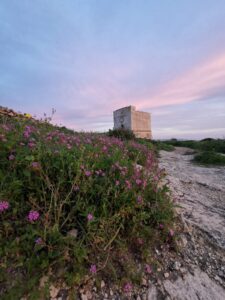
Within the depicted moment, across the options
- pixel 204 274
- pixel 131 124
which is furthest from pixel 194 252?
pixel 131 124

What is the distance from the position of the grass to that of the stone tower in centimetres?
1304

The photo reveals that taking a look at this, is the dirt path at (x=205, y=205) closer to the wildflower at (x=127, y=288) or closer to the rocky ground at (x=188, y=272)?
the rocky ground at (x=188, y=272)

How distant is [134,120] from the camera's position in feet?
51.2

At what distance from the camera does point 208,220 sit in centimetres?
263

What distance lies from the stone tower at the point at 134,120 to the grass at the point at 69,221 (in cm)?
1304

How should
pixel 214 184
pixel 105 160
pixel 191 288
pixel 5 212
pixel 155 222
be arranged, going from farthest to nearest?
pixel 214 184, pixel 105 160, pixel 155 222, pixel 5 212, pixel 191 288

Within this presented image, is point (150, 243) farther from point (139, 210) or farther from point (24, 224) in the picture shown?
point (24, 224)

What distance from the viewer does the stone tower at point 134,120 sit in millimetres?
15438

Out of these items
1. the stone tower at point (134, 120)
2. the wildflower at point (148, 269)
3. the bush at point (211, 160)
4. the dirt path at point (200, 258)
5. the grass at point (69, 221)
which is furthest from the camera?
the stone tower at point (134, 120)

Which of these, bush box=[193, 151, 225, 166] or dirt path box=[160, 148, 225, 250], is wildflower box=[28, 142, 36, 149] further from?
bush box=[193, 151, 225, 166]

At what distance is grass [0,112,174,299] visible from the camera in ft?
4.58

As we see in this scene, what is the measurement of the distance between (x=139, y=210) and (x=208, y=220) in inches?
49.1

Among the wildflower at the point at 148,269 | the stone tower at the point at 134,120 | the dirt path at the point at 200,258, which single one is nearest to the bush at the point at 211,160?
the dirt path at the point at 200,258

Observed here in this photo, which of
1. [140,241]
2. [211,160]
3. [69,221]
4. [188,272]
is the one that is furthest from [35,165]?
Result: [211,160]
